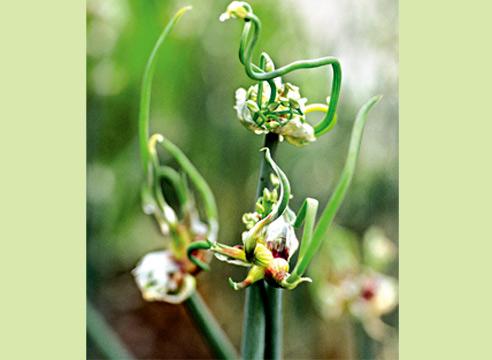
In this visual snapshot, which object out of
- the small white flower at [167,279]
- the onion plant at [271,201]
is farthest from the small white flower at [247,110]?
the small white flower at [167,279]

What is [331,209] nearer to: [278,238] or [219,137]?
[278,238]

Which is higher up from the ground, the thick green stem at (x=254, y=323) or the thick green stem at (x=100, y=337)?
the thick green stem at (x=254, y=323)

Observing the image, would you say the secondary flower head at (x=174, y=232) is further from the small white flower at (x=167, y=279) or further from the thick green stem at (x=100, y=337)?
the thick green stem at (x=100, y=337)

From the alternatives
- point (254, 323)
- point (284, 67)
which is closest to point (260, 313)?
point (254, 323)

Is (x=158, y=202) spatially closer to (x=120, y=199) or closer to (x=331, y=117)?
(x=331, y=117)

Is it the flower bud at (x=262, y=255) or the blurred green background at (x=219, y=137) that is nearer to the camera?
the flower bud at (x=262, y=255)

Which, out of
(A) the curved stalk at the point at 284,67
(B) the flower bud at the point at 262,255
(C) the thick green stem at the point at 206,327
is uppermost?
(A) the curved stalk at the point at 284,67
